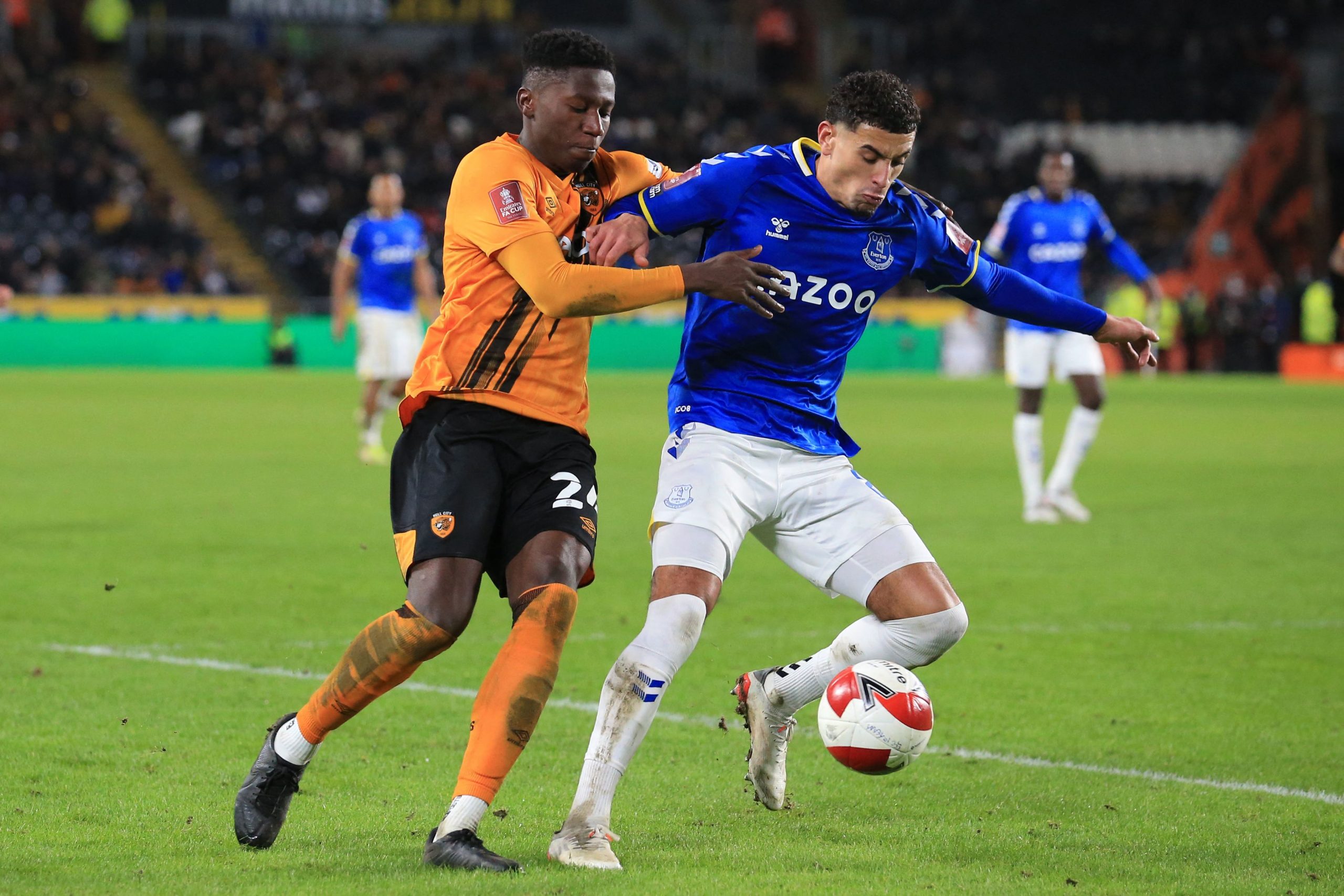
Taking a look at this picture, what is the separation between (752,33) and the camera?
44469 mm

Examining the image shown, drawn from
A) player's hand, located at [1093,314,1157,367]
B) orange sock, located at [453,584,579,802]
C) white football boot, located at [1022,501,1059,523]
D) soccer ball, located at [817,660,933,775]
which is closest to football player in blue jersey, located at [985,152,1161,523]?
white football boot, located at [1022,501,1059,523]

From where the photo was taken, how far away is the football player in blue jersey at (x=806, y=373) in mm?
4617

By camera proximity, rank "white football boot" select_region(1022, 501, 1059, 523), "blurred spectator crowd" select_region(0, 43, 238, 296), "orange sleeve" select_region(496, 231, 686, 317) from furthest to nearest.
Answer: "blurred spectator crowd" select_region(0, 43, 238, 296)
"white football boot" select_region(1022, 501, 1059, 523)
"orange sleeve" select_region(496, 231, 686, 317)

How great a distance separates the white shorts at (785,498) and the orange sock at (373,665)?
746 millimetres

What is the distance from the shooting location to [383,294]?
15656 millimetres

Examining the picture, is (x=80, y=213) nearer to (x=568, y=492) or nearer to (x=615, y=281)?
(x=568, y=492)

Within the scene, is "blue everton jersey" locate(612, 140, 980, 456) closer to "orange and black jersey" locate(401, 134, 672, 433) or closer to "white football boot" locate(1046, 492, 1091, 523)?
"orange and black jersey" locate(401, 134, 672, 433)

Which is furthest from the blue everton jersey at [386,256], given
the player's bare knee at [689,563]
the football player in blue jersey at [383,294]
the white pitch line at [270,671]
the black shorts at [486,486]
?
the player's bare knee at [689,563]

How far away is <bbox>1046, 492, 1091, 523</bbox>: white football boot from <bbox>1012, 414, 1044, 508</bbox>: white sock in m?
0.11

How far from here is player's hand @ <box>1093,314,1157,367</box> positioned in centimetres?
506

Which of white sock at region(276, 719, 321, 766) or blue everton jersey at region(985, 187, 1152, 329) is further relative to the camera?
blue everton jersey at region(985, 187, 1152, 329)

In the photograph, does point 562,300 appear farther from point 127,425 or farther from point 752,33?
point 752,33

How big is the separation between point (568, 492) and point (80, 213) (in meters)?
30.8

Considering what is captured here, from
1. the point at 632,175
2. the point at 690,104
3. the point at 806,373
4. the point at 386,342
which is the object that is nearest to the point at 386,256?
the point at 386,342
